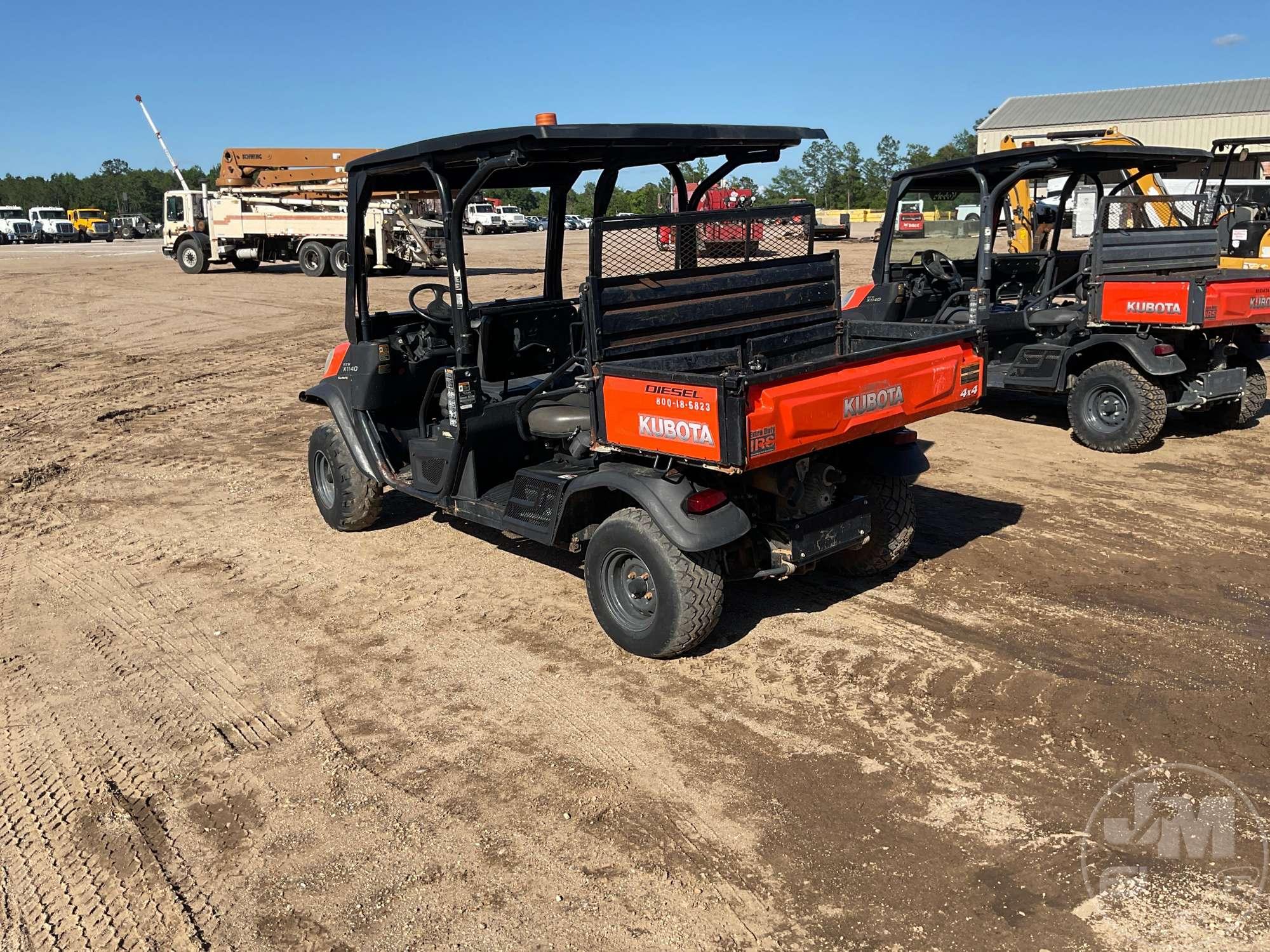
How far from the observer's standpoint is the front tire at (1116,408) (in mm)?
7773

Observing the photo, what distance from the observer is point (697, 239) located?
478cm

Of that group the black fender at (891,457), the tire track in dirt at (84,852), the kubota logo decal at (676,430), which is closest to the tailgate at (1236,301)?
the black fender at (891,457)

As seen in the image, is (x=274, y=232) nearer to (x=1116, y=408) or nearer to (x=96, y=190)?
(x=1116, y=408)

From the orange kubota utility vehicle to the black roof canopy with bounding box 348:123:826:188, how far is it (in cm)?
2

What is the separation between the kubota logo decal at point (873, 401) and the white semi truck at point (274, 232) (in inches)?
741

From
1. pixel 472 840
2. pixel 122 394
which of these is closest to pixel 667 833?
pixel 472 840

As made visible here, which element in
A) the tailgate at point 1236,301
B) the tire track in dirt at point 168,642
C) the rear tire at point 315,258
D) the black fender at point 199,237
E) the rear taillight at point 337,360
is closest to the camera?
the tire track in dirt at point 168,642

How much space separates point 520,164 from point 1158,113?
58485 mm

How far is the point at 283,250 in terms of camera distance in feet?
83.1

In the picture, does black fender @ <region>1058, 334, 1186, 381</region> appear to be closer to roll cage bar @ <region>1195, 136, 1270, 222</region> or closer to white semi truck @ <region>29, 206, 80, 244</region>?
roll cage bar @ <region>1195, 136, 1270, 222</region>

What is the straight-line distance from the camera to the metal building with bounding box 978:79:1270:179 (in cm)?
5000

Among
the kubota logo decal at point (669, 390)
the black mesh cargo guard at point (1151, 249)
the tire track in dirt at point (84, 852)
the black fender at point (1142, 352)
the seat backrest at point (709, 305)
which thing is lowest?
the tire track in dirt at point (84, 852)

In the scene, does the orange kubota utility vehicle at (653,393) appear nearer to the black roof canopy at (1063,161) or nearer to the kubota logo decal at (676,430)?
the kubota logo decal at (676,430)

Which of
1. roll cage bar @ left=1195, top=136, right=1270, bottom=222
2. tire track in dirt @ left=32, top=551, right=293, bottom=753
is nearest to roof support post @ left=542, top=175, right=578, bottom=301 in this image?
tire track in dirt @ left=32, top=551, right=293, bottom=753
